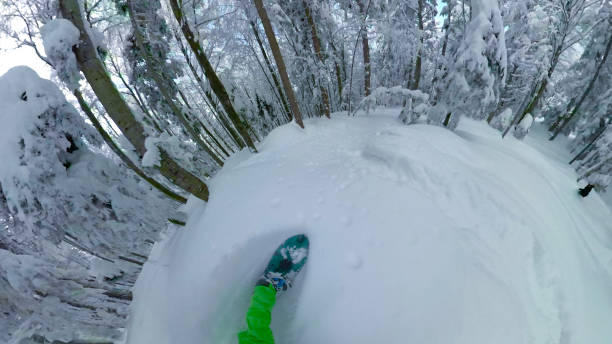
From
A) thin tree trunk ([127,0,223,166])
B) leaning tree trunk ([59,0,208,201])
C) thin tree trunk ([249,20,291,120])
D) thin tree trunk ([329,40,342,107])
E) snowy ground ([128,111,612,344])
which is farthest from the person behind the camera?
thin tree trunk ([329,40,342,107])

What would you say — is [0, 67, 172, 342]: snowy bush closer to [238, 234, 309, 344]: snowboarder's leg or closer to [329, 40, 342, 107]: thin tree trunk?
[238, 234, 309, 344]: snowboarder's leg

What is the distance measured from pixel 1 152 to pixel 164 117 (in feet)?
18.5

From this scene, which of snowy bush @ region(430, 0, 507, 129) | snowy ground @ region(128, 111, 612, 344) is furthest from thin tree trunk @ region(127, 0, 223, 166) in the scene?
snowy bush @ region(430, 0, 507, 129)

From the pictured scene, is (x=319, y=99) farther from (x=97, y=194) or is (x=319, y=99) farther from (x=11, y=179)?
(x=11, y=179)

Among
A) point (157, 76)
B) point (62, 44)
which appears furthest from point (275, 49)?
point (62, 44)

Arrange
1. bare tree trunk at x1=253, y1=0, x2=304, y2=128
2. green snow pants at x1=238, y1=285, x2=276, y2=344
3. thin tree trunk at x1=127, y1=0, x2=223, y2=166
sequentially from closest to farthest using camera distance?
green snow pants at x1=238, y1=285, x2=276, y2=344 < thin tree trunk at x1=127, y1=0, x2=223, y2=166 < bare tree trunk at x1=253, y1=0, x2=304, y2=128

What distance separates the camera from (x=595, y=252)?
3.31m

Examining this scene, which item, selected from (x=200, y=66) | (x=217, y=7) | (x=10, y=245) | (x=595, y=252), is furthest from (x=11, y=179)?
(x=595, y=252)

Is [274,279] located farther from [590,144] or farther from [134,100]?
[590,144]

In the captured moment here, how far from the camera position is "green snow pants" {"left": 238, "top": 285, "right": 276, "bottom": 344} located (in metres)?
2.31

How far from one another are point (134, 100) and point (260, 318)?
7864 millimetres

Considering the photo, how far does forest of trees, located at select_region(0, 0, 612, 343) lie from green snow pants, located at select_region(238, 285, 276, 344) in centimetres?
204

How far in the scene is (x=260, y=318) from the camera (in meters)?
2.43

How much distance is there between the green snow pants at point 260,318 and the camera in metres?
2.31
